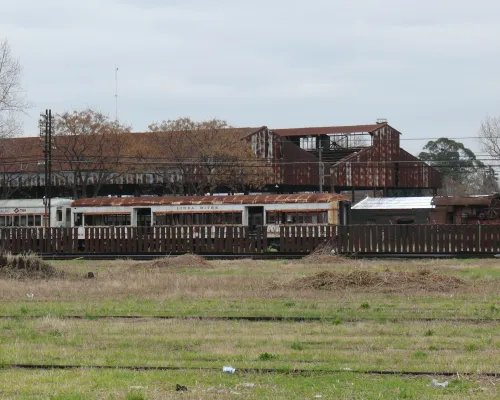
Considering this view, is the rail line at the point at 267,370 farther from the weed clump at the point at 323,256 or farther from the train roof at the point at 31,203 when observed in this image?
the train roof at the point at 31,203

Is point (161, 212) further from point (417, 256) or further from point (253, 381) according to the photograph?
point (253, 381)

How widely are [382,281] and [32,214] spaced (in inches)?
1399

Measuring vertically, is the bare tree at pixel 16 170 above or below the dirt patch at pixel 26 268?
above

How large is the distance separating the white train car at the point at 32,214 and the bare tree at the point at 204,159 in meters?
19.5

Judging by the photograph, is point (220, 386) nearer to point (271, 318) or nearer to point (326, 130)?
point (271, 318)

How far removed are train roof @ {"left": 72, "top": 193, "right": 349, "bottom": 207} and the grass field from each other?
22030 millimetres

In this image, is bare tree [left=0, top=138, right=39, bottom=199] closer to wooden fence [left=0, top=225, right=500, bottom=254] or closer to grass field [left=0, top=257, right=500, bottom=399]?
wooden fence [left=0, top=225, right=500, bottom=254]

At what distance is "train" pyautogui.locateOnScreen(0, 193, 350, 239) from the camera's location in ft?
148

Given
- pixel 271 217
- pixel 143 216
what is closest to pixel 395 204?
pixel 271 217

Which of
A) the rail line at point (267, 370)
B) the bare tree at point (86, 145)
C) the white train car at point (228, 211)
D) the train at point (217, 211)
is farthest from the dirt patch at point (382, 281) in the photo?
the bare tree at point (86, 145)

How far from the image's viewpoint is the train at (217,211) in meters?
45.2

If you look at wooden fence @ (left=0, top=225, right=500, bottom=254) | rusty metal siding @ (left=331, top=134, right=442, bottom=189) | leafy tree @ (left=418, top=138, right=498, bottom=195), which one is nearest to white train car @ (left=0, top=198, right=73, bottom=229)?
wooden fence @ (left=0, top=225, right=500, bottom=254)

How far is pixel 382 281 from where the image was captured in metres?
20.8

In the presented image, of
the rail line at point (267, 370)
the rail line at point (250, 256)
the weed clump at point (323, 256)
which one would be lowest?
the rail line at point (250, 256)
